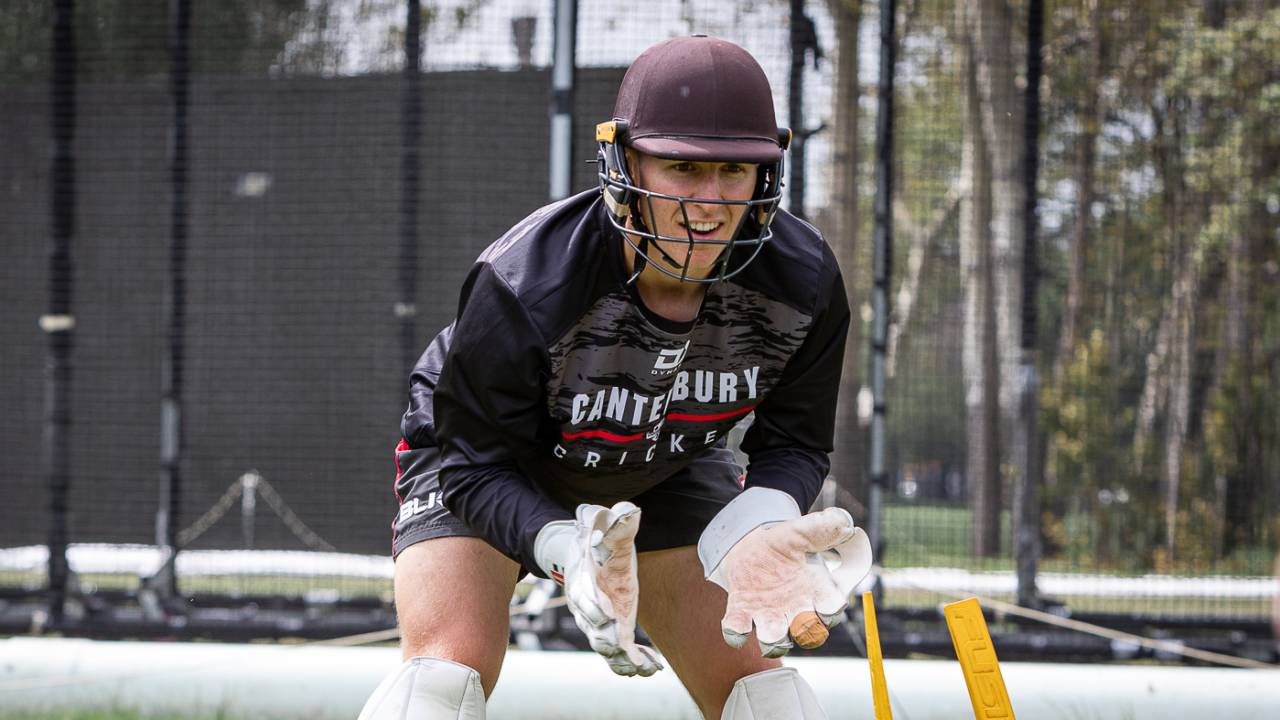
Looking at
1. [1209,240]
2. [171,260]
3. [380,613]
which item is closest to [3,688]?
[380,613]

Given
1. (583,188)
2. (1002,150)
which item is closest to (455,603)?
(583,188)

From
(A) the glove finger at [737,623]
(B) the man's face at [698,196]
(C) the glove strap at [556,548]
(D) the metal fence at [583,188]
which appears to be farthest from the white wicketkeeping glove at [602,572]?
(D) the metal fence at [583,188]

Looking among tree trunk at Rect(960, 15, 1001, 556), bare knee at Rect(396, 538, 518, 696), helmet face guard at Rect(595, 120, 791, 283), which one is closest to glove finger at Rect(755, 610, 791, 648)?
bare knee at Rect(396, 538, 518, 696)

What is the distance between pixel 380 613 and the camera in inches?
229

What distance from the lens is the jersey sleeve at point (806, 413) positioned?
2504 millimetres

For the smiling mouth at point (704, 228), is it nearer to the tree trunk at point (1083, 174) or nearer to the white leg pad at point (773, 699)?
the white leg pad at point (773, 699)

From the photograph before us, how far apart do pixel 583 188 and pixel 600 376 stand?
3935 millimetres

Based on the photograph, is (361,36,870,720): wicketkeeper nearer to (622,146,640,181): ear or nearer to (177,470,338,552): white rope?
(622,146,640,181): ear

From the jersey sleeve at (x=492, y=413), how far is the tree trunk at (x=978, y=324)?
4652 millimetres

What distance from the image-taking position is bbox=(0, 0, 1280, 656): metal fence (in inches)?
235

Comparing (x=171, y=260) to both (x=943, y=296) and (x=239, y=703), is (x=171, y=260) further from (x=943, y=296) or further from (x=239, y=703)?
(x=943, y=296)

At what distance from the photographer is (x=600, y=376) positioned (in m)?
2.41

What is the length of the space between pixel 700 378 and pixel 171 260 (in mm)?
4247

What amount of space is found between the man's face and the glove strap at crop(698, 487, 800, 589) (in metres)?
0.46
